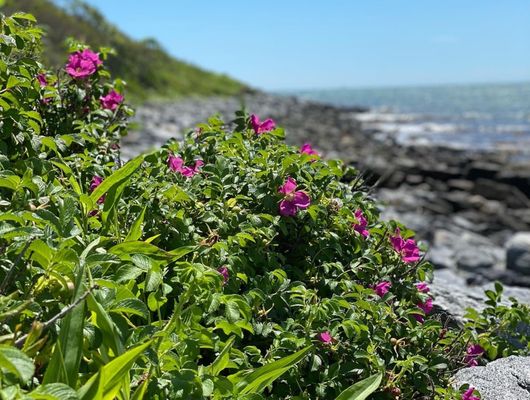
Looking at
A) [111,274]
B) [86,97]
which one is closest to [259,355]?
[111,274]

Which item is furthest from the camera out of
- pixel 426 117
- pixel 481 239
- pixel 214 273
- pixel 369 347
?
pixel 426 117

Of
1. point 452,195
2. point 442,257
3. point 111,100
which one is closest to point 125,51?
point 452,195

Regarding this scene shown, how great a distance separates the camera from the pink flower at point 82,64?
328cm

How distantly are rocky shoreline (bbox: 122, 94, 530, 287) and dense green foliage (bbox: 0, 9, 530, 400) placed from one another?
12.2ft

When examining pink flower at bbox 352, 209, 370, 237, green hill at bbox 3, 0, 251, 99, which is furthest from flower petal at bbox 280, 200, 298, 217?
green hill at bbox 3, 0, 251, 99

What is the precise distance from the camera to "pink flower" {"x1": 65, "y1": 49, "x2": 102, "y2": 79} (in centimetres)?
328

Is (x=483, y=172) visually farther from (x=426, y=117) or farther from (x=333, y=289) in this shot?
(x=426, y=117)

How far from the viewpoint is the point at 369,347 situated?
2.35 metres

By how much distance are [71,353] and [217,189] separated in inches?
42.8

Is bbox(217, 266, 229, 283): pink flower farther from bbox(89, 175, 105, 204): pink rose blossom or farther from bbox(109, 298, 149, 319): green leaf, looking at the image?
bbox(89, 175, 105, 204): pink rose blossom

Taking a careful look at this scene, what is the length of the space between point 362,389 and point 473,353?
0.94 meters

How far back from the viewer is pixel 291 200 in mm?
2629

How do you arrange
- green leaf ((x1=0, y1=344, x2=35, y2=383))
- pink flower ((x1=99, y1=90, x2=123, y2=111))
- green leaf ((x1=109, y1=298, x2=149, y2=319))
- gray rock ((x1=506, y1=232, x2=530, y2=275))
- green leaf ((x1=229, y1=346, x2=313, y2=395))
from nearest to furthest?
green leaf ((x1=0, y1=344, x2=35, y2=383)), green leaf ((x1=109, y1=298, x2=149, y2=319)), green leaf ((x1=229, y1=346, x2=313, y2=395)), pink flower ((x1=99, y1=90, x2=123, y2=111)), gray rock ((x1=506, y1=232, x2=530, y2=275))

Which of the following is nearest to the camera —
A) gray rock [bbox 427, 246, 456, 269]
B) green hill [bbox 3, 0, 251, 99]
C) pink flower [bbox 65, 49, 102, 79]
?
pink flower [bbox 65, 49, 102, 79]
